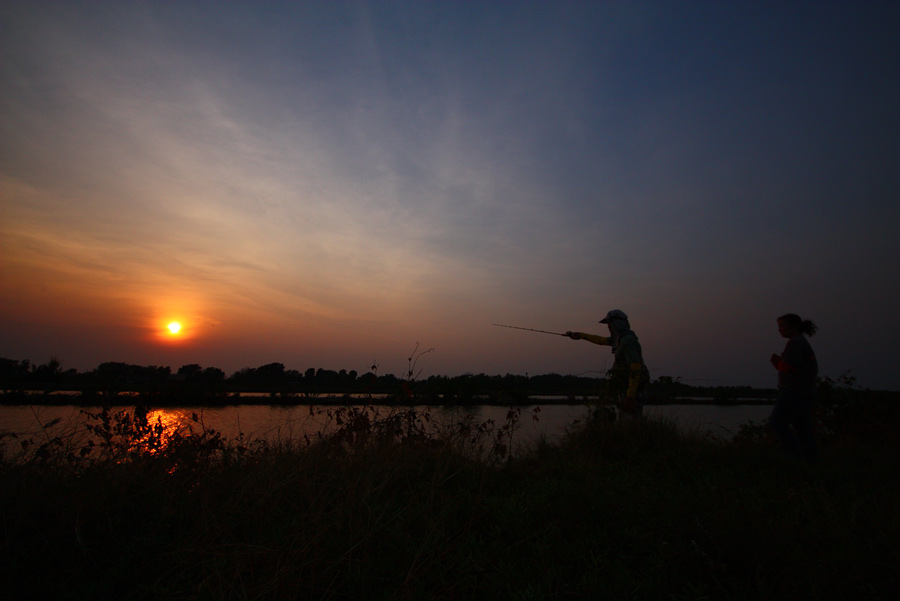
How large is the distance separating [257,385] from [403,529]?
1470 cm

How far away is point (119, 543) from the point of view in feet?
8.52

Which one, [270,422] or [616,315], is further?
[616,315]

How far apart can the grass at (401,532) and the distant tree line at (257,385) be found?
97.5 inches

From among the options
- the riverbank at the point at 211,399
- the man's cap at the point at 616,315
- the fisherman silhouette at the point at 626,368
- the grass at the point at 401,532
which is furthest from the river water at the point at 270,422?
the man's cap at the point at 616,315

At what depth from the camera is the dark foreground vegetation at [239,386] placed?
22.0 ft

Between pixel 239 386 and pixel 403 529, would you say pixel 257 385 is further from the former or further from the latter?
pixel 403 529

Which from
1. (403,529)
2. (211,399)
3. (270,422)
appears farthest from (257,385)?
(403,529)

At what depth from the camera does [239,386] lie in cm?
1564

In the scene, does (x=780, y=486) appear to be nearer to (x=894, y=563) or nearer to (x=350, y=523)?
(x=894, y=563)

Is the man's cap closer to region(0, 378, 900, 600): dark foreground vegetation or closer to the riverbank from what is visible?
the riverbank

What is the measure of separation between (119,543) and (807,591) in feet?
13.0

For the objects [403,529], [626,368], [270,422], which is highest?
[626,368]

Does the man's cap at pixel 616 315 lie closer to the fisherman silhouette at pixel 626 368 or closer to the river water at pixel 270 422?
the fisherman silhouette at pixel 626 368

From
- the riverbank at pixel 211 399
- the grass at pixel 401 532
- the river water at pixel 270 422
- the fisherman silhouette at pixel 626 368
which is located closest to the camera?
the grass at pixel 401 532
